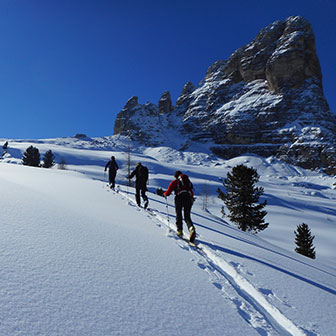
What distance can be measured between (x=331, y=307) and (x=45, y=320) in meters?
3.93

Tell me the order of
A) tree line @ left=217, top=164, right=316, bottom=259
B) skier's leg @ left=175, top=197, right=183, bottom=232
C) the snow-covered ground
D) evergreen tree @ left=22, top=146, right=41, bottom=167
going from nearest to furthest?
the snow-covered ground, skier's leg @ left=175, top=197, right=183, bottom=232, tree line @ left=217, top=164, right=316, bottom=259, evergreen tree @ left=22, top=146, right=41, bottom=167

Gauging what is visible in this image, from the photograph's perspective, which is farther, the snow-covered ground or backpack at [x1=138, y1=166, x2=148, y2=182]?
backpack at [x1=138, y1=166, x2=148, y2=182]

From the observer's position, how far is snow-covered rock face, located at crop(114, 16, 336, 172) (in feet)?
426

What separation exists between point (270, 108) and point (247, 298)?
170045 mm

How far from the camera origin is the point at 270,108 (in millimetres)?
Answer: 148375

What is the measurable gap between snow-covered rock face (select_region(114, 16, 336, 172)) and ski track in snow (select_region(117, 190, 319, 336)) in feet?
464

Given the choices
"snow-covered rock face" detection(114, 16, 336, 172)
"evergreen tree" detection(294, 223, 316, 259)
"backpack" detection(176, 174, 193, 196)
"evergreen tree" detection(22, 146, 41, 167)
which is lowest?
"evergreen tree" detection(294, 223, 316, 259)

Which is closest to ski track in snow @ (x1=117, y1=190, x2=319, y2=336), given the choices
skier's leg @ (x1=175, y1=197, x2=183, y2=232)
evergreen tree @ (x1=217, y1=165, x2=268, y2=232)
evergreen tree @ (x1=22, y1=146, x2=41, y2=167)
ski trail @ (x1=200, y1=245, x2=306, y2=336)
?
ski trail @ (x1=200, y1=245, x2=306, y2=336)

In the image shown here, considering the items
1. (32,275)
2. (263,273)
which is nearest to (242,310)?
(263,273)

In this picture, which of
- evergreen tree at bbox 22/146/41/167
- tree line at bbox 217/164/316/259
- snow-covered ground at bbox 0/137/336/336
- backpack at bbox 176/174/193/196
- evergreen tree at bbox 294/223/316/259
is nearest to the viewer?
snow-covered ground at bbox 0/137/336/336

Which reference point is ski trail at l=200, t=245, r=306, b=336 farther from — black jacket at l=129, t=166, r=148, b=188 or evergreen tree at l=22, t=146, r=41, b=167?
evergreen tree at l=22, t=146, r=41, b=167

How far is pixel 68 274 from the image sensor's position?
230 cm

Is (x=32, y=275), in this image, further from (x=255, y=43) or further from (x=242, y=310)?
(x=255, y=43)

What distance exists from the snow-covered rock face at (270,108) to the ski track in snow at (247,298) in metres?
141
